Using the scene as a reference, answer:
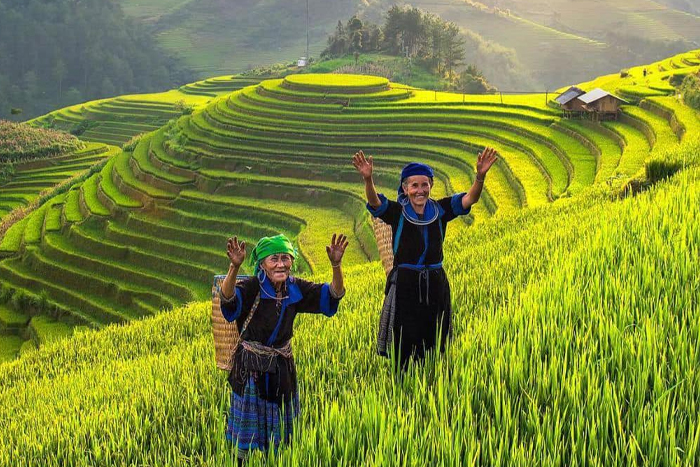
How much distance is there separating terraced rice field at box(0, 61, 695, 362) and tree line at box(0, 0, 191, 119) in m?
63.2

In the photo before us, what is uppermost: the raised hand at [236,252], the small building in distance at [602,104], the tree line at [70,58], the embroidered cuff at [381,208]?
the tree line at [70,58]

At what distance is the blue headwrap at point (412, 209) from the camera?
151 inches

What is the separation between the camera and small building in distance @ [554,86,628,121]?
23172 mm

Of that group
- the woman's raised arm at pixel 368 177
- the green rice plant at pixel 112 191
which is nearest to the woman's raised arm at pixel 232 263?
the woman's raised arm at pixel 368 177

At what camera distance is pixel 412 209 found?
12.7ft

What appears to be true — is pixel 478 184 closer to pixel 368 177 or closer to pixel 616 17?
pixel 368 177

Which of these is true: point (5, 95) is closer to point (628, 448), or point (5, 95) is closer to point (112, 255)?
point (112, 255)

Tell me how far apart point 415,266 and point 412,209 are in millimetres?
338

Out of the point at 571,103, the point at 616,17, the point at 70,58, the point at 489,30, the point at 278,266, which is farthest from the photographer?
the point at 616,17

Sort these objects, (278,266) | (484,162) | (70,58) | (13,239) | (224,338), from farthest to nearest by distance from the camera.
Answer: (70,58) < (13,239) < (484,162) < (224,338) < (278,266)

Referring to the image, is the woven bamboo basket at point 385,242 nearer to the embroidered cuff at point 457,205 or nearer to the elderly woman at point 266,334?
the embroidered cuff at point 457,205

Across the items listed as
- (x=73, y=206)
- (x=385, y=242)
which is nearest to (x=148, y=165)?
(x=73, y=206)

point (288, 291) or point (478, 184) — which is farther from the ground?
point (478, 184)

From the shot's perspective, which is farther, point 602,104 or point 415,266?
point 602,104
